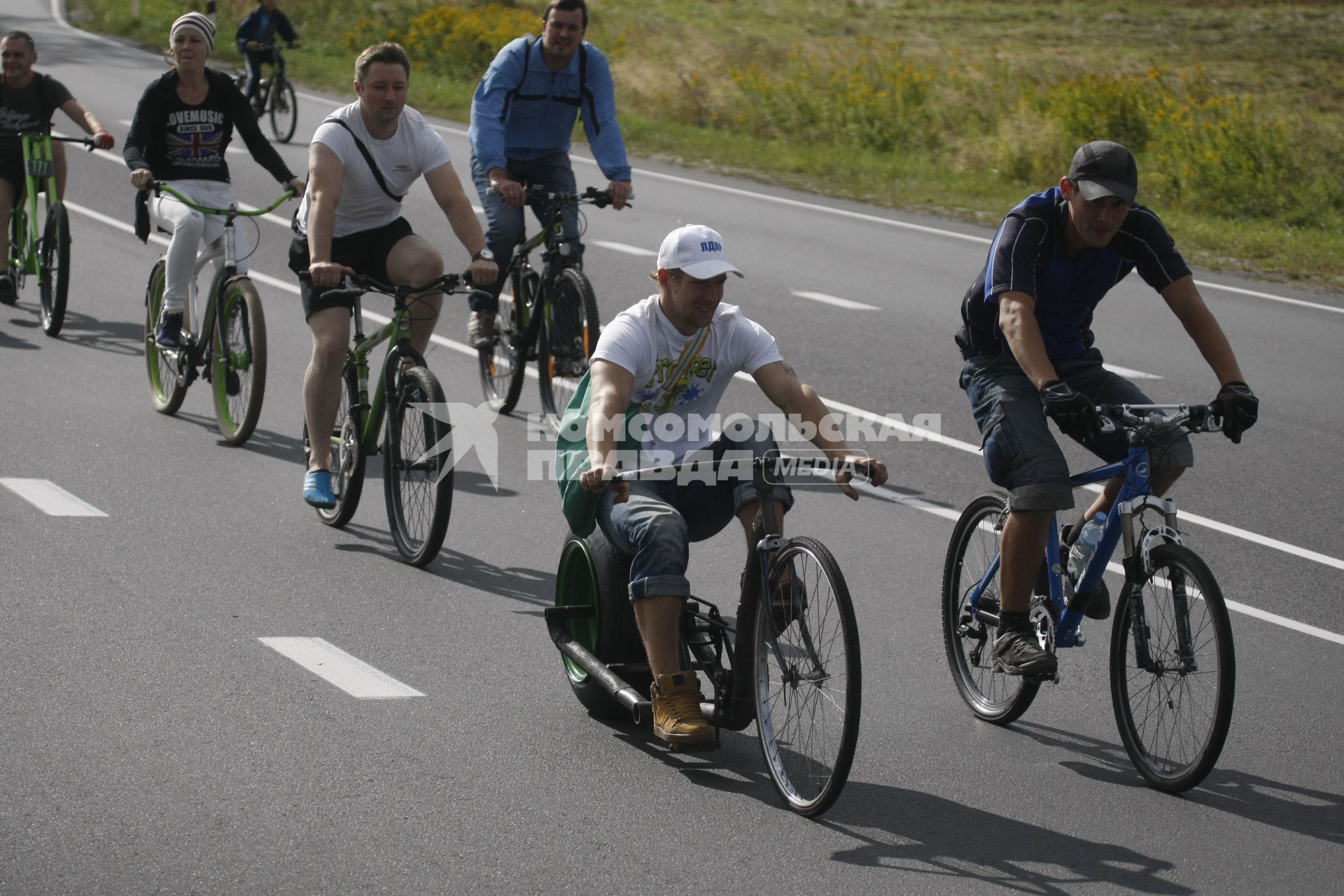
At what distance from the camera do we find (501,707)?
6273 mm

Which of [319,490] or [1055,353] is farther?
[319,490]

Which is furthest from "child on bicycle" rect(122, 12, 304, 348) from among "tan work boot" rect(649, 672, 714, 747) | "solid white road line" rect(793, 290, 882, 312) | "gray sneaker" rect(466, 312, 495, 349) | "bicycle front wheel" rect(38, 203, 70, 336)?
"solid white road line" rect(793, 290, 882, 312)

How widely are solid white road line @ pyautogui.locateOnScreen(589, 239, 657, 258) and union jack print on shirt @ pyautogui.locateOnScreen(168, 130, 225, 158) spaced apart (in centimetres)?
632

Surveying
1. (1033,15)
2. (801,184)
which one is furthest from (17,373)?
(1033,15)

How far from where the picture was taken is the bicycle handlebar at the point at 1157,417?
18.4ft

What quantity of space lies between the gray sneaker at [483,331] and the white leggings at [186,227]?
1523 mm

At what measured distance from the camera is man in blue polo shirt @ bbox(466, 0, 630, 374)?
10.7 m

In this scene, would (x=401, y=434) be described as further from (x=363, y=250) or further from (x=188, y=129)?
(x=188, y=129)

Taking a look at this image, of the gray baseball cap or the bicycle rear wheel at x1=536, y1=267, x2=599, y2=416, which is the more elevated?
the gray baseball cap

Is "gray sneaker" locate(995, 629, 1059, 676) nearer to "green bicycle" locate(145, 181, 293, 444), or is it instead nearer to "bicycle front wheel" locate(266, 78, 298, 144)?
"green bicycle" locate(145, 181, 293, 444)

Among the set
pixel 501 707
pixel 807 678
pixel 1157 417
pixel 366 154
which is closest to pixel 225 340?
pixel 366 154

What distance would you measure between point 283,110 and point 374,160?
17.8 m

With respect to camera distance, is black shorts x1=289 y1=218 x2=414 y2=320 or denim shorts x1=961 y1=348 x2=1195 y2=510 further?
black shorts x1=289 y1=218 x2=414 y2=320

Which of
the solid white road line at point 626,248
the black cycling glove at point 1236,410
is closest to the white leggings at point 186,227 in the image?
the black cycling glove at point 1236,410
